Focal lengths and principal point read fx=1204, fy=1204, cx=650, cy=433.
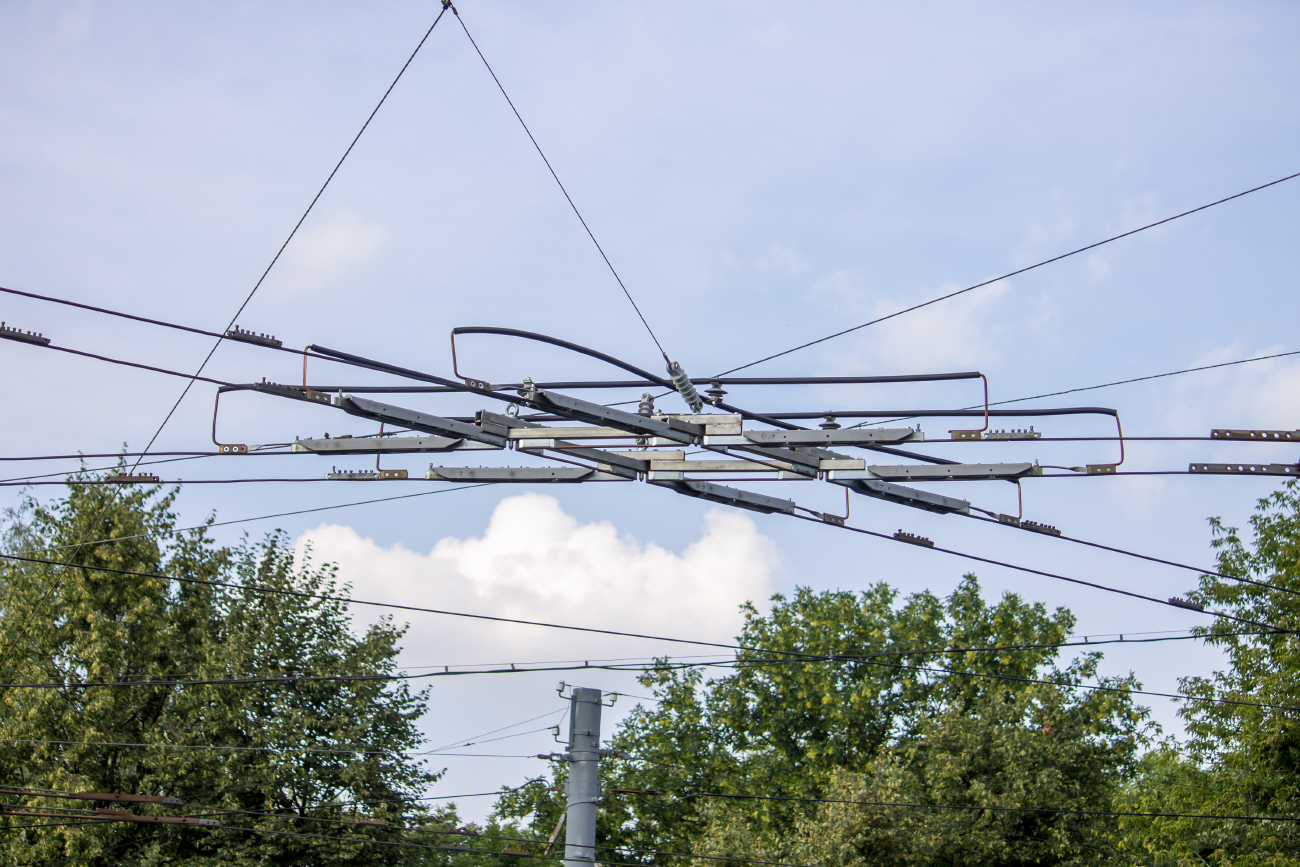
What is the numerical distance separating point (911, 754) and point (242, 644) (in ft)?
60.2

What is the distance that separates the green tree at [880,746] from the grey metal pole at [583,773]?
11382 millimetres

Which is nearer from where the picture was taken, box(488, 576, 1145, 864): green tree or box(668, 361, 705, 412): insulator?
box(668, 361, 705, 412): insulator

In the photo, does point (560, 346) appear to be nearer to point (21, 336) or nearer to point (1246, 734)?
point (21, 336)

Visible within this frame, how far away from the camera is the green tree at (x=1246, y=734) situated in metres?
22.7

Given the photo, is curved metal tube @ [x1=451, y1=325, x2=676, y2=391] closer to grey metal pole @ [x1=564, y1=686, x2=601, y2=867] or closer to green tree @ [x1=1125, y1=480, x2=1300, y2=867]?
grey metal pole @ [x1=564, y1=686, x2=601, y2=867]

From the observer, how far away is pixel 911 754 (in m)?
34.0

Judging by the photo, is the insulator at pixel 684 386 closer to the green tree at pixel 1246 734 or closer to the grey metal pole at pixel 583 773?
the grey metal pole at pixel 583 773

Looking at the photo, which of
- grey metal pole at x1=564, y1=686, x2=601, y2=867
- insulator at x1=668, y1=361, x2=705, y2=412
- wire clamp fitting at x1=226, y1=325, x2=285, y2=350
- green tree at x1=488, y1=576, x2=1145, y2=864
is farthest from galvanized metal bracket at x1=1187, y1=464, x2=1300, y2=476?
green tree at x1=488, y1=576, x2=1145, y2=864

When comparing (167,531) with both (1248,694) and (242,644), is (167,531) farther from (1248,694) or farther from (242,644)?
(1248,694)

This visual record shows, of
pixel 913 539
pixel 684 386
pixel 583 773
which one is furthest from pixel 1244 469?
pixel 583 773

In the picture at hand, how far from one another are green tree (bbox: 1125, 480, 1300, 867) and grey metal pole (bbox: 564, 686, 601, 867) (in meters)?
11.6

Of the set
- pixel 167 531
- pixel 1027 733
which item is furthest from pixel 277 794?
pixel 1027 733

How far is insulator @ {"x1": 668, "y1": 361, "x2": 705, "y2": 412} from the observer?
341 inches

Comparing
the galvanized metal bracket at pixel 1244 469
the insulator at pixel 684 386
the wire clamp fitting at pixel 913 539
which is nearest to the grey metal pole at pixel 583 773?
the wire clamp fitting at pixel 913 539
